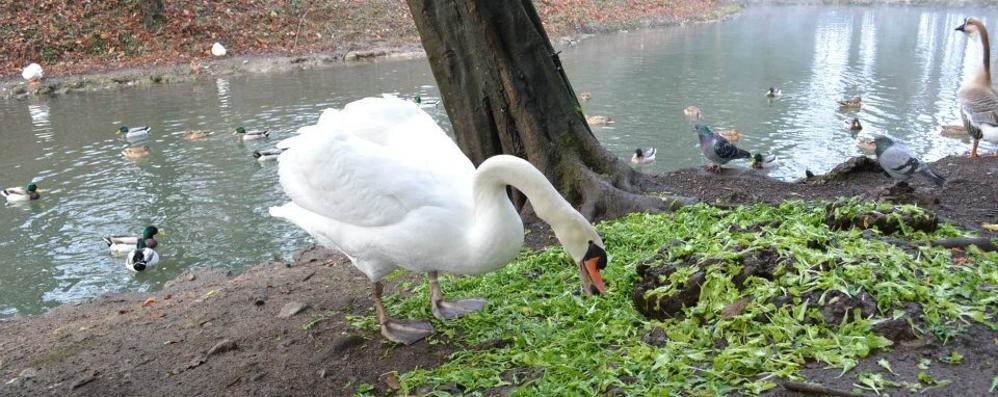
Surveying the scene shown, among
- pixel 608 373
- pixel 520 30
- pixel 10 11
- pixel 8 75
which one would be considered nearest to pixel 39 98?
pixel 8 75

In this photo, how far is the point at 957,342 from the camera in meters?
3.62

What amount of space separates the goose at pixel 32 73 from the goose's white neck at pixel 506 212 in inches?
986

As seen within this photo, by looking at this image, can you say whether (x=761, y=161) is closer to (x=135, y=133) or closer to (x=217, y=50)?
(x=135, y=133)

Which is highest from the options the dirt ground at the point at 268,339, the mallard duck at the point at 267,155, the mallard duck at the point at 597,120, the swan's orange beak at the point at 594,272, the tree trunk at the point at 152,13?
the tree trunk at the point at 152,13

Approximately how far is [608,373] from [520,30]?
4702 mm

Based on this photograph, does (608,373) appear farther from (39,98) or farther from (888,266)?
(39,98)

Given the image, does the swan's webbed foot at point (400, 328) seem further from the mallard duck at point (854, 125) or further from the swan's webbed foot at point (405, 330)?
the mallard duck at point (854, 125)

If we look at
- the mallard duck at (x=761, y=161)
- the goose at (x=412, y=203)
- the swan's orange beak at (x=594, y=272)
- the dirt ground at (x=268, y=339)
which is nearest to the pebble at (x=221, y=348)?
the dirt ground at (x=268, y=339)

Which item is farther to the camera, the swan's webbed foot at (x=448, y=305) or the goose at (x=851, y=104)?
the goose at (x=851, y=104)

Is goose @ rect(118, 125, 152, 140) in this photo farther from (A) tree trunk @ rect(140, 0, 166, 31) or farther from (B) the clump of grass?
(B) the clump of grass

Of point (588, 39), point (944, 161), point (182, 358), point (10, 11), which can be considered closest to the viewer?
point (182, 358)

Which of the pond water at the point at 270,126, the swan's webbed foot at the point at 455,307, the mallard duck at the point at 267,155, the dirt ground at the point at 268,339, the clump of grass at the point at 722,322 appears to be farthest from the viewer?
the mallard duck at the point at 267,155

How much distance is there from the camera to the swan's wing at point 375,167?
497 cm

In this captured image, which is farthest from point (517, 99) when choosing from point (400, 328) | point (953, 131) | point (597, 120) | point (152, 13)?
point (152, 13)
